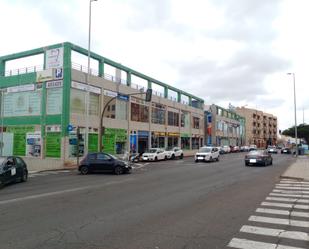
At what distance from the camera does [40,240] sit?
6.64 meters

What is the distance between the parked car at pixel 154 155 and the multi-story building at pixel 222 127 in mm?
32783

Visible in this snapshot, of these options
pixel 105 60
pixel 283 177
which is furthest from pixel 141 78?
pixel 283 177

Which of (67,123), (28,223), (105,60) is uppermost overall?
(105,60)

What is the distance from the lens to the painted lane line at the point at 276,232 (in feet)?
22.8

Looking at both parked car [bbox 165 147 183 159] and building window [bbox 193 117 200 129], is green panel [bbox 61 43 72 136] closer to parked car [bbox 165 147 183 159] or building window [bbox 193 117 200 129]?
parked car [bbox 165 147 183 159]

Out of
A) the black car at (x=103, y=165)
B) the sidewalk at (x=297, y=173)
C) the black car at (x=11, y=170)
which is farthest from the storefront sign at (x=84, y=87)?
the sidewalk at (x=297, y=173)

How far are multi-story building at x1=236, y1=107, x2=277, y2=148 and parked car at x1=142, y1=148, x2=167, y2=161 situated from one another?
87850mm

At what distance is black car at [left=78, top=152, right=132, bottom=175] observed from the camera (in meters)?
23.4

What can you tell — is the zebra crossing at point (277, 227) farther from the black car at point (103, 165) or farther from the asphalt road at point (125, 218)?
the black car at point (103, 165)

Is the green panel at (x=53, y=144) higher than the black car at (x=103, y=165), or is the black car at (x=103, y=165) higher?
the green panel at (x=53, y=144)

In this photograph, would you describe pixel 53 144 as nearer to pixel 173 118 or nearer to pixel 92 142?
pixel 92 142

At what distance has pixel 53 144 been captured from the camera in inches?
1296

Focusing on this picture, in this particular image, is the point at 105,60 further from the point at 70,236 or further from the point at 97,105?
the point at 70,236

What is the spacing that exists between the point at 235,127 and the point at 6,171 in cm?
8507
